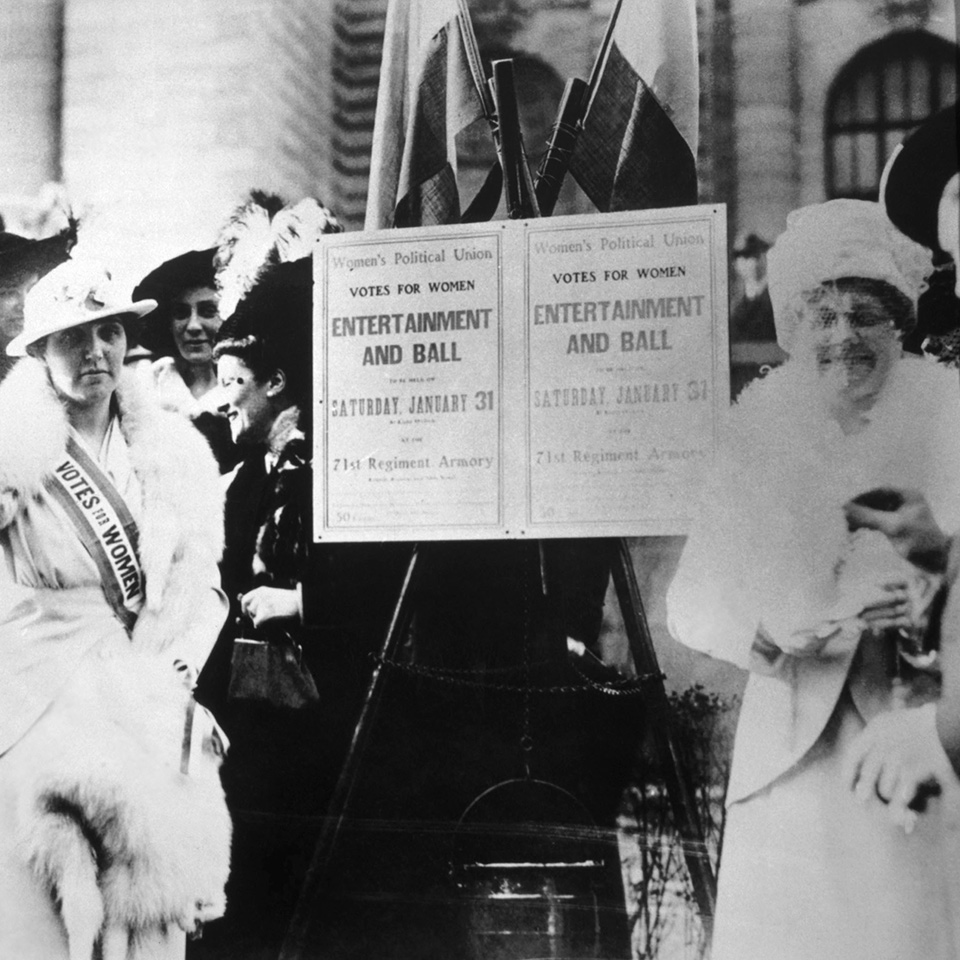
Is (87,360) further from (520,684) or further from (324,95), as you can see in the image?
(520,684)

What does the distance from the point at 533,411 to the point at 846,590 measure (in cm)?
84

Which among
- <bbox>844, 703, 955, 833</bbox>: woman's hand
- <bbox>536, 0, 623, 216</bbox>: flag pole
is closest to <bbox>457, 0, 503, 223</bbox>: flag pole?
<bbox>536, 0, 623, 216</bbox>: flag pole

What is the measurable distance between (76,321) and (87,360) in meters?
0.11

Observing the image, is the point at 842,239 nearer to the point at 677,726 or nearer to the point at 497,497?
the point at 497,497

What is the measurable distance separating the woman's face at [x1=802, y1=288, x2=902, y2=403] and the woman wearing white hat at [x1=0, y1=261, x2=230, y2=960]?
1553mm

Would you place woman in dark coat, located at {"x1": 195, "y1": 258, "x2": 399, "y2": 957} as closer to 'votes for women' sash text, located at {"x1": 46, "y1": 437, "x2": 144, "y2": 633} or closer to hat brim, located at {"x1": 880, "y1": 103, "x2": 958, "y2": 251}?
'votes for women' sash text, located at {"x1": 46, "y1": 437, "x2": 144, "y2": 633}

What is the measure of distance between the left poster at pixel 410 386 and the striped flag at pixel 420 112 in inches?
3.0

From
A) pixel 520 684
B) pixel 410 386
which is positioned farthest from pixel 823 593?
pixel 410 386

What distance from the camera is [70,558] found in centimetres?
301

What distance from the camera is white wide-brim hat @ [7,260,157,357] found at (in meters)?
3.03

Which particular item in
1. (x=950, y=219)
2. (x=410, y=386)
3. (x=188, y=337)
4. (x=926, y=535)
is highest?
(x=950, y=219)

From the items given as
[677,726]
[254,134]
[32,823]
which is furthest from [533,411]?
[32,823]

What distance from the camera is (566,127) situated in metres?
2.77

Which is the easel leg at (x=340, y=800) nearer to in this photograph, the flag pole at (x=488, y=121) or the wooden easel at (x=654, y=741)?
the wooden easel at (x=654, y=741)
